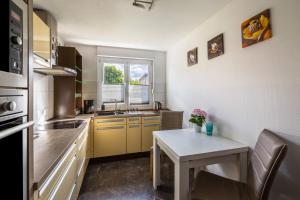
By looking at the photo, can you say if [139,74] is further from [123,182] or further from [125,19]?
[123,182]

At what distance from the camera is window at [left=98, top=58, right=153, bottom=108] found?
10.8ft

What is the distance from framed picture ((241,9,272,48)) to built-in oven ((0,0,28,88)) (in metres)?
1.67

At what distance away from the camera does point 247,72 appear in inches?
57.8

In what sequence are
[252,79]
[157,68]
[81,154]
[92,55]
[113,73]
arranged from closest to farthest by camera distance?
[252,79] → [81,154] → [92,55] → [113,73] → [157,68]

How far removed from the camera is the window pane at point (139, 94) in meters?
3.45

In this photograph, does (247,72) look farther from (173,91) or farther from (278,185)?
(173,91)

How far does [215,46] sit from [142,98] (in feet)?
6.80

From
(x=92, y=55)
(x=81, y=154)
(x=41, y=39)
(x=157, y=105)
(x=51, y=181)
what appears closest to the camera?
(x=51, y=181)

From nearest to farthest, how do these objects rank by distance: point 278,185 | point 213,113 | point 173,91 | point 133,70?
point 278,185
point 213,113
point 173,91
point 133,70

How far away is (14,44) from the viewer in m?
0.51

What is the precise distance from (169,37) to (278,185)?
2.45m

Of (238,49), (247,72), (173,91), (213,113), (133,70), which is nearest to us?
(247,72)

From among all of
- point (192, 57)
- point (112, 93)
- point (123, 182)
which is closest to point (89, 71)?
point (112, 93)

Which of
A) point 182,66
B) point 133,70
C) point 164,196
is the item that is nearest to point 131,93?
point 133,70
